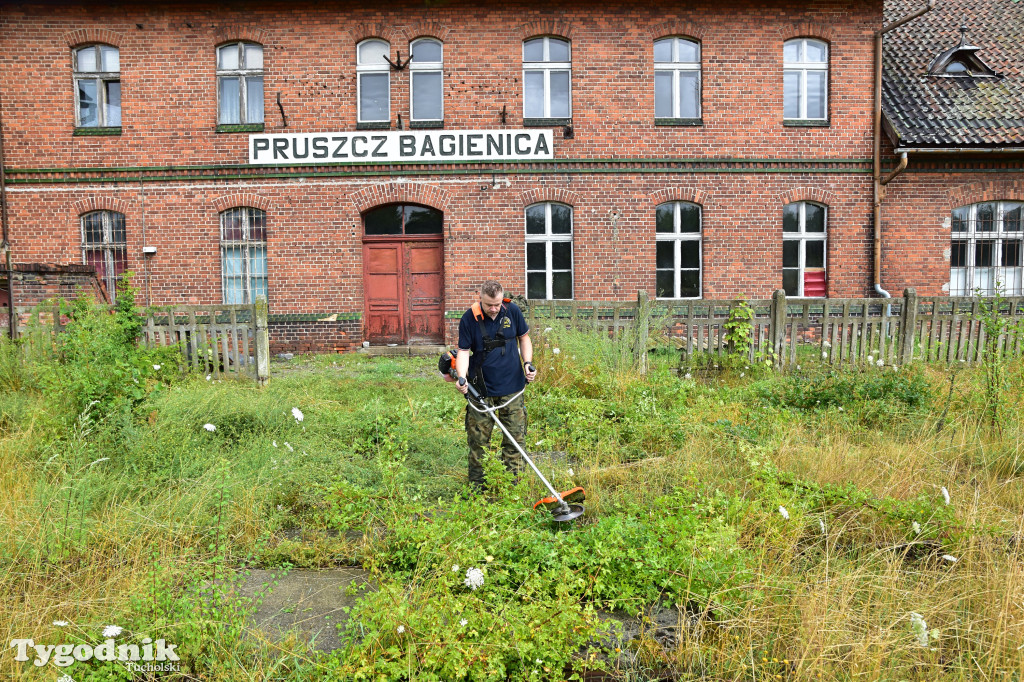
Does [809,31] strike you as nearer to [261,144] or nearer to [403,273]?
[403,273]

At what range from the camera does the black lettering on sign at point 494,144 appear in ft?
45.1

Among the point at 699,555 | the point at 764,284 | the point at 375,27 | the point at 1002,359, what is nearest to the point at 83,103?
the point at 375,27

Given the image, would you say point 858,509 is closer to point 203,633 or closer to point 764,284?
point 203,633

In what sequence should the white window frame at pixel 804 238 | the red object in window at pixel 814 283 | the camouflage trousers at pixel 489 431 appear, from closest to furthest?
1. the camouflage trousers at pixel 489 431
2. the white window frame at pixel 804 238
3. the red object in window at pixel 814 283

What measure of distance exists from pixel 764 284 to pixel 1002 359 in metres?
7.37

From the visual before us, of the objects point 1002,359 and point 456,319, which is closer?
point 1002,359

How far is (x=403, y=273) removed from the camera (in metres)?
14.2

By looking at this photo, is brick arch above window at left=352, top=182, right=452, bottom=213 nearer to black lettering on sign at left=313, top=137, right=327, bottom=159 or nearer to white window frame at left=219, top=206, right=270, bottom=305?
black lettering on sign at left=313, top=137, right=327, bottom=159

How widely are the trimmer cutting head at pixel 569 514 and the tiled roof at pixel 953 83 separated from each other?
1262cm

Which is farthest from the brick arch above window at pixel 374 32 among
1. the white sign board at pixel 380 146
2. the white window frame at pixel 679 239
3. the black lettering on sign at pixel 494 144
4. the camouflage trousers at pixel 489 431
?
the camouflage trousers at pixel 489 431

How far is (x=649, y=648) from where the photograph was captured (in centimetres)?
330

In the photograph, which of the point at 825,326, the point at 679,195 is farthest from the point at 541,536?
the point at 679,195

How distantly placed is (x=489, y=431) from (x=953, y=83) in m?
14.8

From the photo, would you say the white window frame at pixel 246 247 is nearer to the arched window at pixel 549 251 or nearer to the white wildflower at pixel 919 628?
the arched window at pixel 549 251
